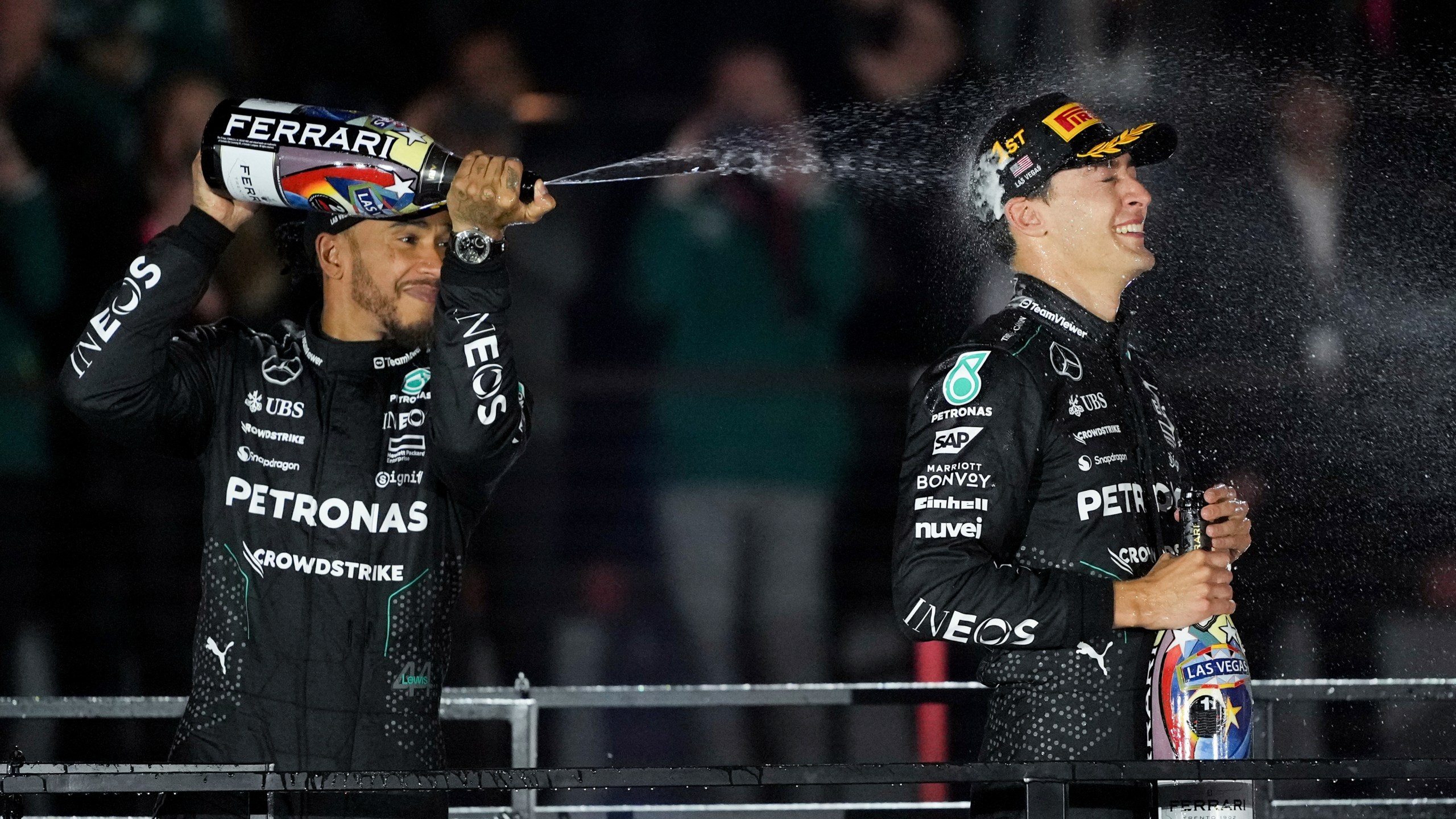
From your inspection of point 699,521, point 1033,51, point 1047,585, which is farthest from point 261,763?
point 1033,51

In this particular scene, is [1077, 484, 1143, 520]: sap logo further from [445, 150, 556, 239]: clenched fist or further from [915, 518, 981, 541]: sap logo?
[445, 150, 556, 239]: clenched fist

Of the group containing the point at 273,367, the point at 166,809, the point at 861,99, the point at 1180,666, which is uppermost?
the point at 861,99

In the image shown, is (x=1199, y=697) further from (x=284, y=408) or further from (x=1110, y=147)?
(x=284, y=408)

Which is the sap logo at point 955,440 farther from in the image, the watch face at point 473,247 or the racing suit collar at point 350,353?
the racing suit collar at point 350,353

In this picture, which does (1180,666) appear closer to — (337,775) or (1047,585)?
(1047,585)

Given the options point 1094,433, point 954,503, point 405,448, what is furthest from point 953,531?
point 405,448

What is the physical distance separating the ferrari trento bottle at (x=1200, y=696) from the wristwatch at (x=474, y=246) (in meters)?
1.11

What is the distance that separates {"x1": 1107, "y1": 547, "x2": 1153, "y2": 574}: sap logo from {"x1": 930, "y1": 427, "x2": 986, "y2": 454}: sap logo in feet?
0.80

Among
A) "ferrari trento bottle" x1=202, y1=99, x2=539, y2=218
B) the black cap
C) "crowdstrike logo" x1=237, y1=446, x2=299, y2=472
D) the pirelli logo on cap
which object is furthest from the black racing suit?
the pirelli logo on cap

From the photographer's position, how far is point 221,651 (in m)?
2.52

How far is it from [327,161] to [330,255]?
1.17 ft

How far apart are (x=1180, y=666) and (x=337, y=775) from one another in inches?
42.8

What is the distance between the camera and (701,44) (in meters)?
6.21

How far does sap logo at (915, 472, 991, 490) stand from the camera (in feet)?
7.32
